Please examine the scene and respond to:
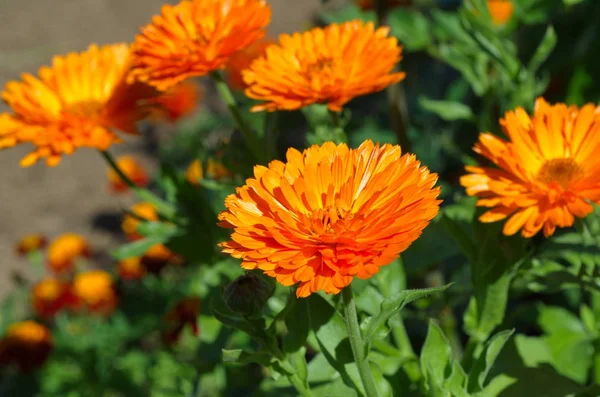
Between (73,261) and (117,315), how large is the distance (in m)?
0.45

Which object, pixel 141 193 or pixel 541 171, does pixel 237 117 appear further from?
pixel 541 171

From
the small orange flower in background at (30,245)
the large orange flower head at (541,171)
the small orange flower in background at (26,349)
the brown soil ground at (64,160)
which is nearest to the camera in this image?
the large orange flower head at (541,171)

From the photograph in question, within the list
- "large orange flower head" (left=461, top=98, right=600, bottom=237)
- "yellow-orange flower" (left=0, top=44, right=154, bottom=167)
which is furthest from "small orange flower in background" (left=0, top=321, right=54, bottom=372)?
"large orange flower head" (left=461, top=98, right=600, bottom=237)

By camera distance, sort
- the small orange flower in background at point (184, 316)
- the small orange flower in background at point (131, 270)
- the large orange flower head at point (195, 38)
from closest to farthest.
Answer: the large orange flower head at point (195, 38) < the small orange flower in background at point (184, 316) < the small orange flower in background at point (131, 270)

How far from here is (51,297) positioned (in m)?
3.08

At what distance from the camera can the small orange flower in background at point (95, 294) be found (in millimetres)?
3045

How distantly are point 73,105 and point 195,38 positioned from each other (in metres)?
0.45

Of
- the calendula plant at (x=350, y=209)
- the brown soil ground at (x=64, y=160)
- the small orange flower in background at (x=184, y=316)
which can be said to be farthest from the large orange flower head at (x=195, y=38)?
the brown soil ground at (x=64, y=160)

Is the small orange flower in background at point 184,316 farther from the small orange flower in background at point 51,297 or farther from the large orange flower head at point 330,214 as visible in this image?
the large orange flower head at point 330,214

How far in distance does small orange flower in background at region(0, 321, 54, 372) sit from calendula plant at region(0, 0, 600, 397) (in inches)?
21.7

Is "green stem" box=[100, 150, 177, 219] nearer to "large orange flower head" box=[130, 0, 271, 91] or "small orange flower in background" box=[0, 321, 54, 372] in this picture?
"large orange flower head" box=[130, 0, 271, 91]

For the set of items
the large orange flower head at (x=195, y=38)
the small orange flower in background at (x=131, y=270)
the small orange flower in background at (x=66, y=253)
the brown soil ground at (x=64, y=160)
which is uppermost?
the brown soil ground at (x=64, y=160)

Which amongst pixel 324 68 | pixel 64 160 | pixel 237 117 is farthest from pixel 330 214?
pixel 64 160

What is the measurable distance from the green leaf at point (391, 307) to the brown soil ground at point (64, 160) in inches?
96.3
